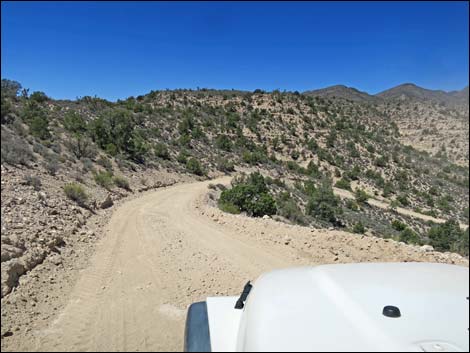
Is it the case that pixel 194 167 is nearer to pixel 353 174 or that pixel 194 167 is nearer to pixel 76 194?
pixel 76 194

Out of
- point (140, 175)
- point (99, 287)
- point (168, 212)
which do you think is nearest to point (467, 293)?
point (99, 287)

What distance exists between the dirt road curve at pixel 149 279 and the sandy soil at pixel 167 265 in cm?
1

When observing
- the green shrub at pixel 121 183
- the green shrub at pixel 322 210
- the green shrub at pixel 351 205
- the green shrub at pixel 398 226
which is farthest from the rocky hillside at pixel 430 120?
the green shrub at pixel 121 183

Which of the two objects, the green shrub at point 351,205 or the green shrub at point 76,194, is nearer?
the green shrub at point 76,194

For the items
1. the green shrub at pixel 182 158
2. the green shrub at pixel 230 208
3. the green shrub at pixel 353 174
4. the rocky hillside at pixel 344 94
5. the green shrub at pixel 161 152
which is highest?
the rocky hillside at pixel 344 94

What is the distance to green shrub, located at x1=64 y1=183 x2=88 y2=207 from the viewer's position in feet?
38.8

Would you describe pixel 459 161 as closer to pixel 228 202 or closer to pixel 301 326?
pixel 228 202

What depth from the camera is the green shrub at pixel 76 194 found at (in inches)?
466

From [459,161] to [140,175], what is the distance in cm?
4315

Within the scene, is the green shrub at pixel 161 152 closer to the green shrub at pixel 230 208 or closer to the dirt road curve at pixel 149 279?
the green shrub at pixel 230 208

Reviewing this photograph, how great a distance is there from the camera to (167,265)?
6910 millimetres

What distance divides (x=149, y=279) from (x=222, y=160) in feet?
96.3

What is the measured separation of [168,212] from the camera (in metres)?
13.7

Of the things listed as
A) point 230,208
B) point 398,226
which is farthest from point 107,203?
point 398,226
